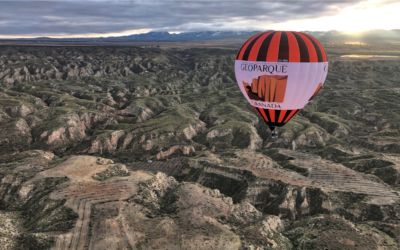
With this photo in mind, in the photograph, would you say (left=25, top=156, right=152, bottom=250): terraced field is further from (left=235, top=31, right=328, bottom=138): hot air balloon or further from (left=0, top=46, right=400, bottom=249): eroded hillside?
(left=235, top=31, right=328, bottom=138): hot air balloon

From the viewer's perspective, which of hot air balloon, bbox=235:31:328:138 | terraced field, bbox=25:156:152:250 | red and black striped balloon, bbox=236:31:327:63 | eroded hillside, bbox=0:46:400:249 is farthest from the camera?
eroded hillside, bbox=0:46:400:249

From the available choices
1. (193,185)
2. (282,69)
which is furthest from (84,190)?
(282,69)

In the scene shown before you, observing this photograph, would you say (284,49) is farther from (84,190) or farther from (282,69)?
(84,190)

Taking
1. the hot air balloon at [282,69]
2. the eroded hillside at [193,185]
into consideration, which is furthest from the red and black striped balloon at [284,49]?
the eroded hillside at [193,185]

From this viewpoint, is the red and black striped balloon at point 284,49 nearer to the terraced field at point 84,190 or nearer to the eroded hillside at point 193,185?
the eroded hillside at point 193,185

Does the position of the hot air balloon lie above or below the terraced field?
above

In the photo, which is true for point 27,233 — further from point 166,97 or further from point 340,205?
point 166,97

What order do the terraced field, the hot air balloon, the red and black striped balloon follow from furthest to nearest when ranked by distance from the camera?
the terraced field
the hot air balloon
the red and black striped balloon

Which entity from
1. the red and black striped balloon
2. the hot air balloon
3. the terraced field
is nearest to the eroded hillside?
the terraced field

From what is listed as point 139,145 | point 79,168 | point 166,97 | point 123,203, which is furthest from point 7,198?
point 166,97
